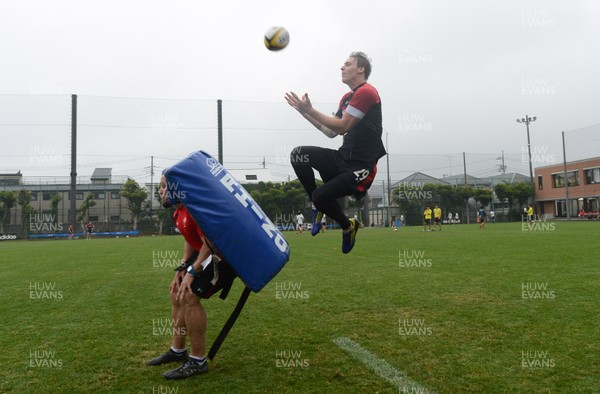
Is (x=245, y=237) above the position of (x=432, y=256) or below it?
above

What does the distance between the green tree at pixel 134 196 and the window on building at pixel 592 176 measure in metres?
53.1

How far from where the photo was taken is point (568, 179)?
56750 millimetres

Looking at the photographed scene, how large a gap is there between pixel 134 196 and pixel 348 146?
47421 millimetres

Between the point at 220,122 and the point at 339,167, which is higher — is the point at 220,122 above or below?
above

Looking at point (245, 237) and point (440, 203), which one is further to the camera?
point (440, 203)

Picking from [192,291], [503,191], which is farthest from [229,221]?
[503,191]

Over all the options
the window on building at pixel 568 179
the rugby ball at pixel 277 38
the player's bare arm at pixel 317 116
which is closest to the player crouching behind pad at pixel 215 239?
the player's bare arm at pixel 317 116

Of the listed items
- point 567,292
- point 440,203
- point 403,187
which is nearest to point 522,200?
point 440,203

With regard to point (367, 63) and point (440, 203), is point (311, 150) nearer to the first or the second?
point (367, 63)

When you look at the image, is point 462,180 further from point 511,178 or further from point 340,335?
point 340,335

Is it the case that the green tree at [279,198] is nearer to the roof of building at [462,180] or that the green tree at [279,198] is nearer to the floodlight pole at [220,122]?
the floodlight pole at [220,122]

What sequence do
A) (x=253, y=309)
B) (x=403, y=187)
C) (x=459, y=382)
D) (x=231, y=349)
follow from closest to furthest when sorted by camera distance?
1. (x=459, y=382)
2. (x=231, y=349)
3. (x=253, y=309)
4. (x=403, y=187)

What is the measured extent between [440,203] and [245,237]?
55895 mm

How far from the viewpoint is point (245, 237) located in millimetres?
3555
